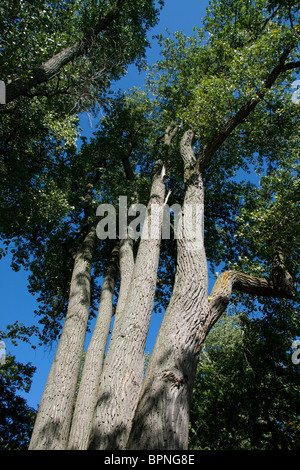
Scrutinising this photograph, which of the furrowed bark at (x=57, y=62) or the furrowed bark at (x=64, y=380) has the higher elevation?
the furrowed bark at (x=57, y=62)

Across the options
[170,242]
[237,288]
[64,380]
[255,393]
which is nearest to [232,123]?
[237,288]

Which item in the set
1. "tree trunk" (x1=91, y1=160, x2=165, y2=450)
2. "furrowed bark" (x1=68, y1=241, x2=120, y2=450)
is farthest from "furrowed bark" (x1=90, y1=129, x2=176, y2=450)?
"furrowed bark" (x1=68, y1=241, x2=120, y2=450)

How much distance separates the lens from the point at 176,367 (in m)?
3.14

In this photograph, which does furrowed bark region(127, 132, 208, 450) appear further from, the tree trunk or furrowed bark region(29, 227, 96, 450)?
furrowed bark region(29, 227, 96, 450)

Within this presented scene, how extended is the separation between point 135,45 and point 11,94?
5.97m

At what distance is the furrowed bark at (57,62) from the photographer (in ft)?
20.1

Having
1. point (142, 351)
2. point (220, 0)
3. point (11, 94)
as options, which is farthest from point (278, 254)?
point (220, 0)

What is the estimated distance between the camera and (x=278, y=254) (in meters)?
5.64

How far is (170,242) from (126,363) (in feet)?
24.0

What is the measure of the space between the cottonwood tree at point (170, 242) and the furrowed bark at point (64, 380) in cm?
2

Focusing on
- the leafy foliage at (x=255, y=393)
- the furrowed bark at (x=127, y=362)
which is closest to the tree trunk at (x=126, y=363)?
the furrowed bark at (x=127, y=362)

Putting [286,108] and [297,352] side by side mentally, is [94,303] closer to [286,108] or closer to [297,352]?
[297,352]

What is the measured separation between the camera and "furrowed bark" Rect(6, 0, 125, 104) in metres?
6.12

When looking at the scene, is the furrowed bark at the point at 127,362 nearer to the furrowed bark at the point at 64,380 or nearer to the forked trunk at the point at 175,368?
the forked trunk at the point at 175,368
